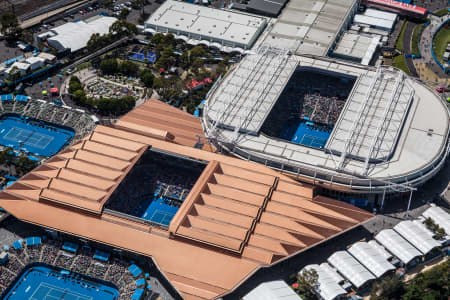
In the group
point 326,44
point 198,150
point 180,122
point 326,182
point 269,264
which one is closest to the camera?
point 269,264

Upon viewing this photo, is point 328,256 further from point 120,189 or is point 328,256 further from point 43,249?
point 43,249

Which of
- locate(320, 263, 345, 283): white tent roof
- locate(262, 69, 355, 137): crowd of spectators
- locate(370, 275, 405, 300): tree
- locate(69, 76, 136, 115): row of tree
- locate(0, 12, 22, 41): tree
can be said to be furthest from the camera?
locate(0, 12, 22, 41): tree

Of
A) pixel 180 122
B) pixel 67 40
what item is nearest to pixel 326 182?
pixel 180 122

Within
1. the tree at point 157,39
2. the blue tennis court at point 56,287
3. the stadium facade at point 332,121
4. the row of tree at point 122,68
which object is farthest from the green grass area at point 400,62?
the blue tennis court at point 56,287

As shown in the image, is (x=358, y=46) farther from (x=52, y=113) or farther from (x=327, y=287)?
(x=52, y=113)

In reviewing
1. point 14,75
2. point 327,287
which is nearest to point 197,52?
point 14,75

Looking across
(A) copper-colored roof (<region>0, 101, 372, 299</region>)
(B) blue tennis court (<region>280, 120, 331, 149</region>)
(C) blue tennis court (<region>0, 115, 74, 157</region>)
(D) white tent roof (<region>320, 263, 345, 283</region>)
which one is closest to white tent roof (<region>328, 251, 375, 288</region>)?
(D) white tent roof (<region>320, 263, 345, 283</region>)

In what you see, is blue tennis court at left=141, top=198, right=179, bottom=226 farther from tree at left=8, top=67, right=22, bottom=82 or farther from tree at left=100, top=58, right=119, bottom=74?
tree at left=8, top=67, right=22, bottom=82

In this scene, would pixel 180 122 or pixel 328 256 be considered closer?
pixel 328 256
